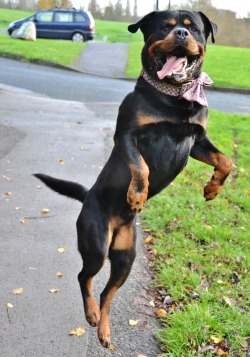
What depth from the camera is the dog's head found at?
9.27 feet

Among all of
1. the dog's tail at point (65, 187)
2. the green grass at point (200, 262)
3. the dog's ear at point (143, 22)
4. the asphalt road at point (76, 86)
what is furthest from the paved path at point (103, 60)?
the dog's ear at point (143, 22)

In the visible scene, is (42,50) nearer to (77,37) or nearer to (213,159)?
(77,37)

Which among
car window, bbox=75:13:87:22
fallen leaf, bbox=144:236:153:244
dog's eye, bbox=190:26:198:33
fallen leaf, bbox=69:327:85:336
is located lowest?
car window, bbox=75:13:87:22

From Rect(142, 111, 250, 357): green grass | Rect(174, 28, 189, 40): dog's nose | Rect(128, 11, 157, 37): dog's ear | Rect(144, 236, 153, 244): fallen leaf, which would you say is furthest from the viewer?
Rect(144, 236, 153, 244): fallen leaf

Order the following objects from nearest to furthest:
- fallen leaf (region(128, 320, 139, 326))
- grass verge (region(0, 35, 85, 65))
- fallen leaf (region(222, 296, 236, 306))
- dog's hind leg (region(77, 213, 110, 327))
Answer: dog's hind leg (region(77, 213, 110, 327))
fallen leaf (region(128, 320, 139, 326))
fallen leaf (region(222, 296, 236, 306))
grass verge (region(0, 35, 85, 65))

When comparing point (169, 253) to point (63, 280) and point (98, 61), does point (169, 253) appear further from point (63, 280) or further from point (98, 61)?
point (98, 61)

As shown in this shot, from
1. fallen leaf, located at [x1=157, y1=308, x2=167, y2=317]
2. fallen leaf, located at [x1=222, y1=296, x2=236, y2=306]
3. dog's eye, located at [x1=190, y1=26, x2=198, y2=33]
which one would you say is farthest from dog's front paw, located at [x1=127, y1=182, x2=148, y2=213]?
fallen leaf, located at [x1=222, y1=296, x2=236, y2=306]

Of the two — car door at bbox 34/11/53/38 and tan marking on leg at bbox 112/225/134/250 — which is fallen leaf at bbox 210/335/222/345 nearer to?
tan marking on leg at bbox 112/225/134/250

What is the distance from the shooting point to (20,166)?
749 centimetres

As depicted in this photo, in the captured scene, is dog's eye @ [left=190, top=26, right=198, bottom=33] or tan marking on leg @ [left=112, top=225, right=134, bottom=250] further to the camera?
tan marking on leg @ [left=112, top=225, right=134, bottom=250]

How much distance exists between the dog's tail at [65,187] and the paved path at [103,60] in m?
15.8

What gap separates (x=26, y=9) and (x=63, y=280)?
6676 cm

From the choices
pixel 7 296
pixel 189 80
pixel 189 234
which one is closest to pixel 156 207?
pixel 189 234

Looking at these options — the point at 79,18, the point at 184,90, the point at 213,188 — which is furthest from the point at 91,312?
the point at 79,18
